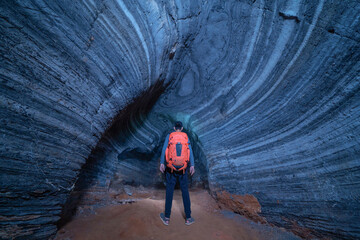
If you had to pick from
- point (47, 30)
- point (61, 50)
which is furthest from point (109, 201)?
point (47, 30)

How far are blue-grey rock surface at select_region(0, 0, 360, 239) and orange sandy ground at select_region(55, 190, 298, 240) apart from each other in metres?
0.35

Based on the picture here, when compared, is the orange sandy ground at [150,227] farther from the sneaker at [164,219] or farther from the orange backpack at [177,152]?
the orange backpack at [177,152]

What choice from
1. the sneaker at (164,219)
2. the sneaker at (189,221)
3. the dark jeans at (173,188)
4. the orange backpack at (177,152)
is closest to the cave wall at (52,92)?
the orange backpack at (177,152)

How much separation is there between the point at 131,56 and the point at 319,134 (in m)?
3.60

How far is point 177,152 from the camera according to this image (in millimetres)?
3275

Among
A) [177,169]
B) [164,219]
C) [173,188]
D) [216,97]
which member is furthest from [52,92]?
[216,97]

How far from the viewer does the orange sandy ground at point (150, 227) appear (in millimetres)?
2525

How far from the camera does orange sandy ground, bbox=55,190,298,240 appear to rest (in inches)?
99.4

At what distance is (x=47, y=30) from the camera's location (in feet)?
6.92

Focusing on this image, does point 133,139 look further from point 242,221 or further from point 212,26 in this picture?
point 212,26

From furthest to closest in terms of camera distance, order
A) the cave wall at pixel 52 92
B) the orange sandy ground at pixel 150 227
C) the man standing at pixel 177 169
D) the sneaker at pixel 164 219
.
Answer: the man standing at pixel 177 169 → the sneaker at pixel 164 219 → the orange sandy ground at pixel 150 227 → the cave wall at pixel 52 92

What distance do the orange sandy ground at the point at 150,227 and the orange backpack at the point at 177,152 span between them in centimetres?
104

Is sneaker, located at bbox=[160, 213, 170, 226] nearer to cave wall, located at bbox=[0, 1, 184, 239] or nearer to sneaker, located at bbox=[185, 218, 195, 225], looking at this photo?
sneaker, located at bbox=[185, 218, 195, 225]

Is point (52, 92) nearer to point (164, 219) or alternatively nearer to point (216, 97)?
point (164, 219)
